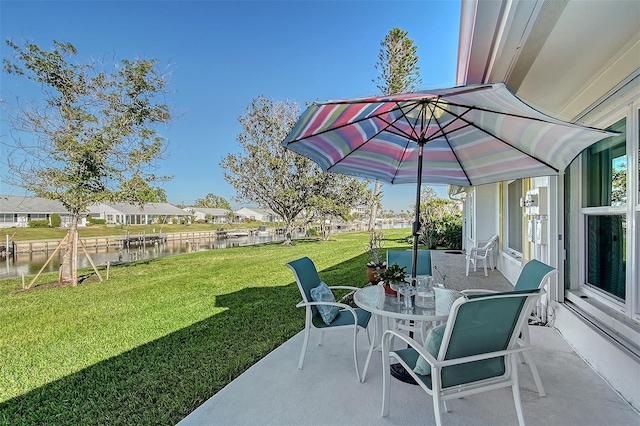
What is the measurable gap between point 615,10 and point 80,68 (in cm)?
1050

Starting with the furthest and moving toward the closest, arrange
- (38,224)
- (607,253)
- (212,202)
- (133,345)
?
1. (212,202)
2. (38,224)
3. (133,345)
4. (607,253)

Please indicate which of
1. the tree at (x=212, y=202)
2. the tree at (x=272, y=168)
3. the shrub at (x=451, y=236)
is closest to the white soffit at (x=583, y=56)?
the shrub at (x=451, y=236)

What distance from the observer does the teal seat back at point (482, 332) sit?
172 cm

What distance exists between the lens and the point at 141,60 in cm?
865

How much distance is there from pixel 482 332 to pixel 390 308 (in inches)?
27.4

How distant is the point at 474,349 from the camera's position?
1.82m

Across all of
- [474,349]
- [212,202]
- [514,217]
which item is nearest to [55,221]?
[514,217]

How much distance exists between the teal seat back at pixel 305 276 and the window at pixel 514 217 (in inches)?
182

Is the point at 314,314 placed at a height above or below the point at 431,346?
below

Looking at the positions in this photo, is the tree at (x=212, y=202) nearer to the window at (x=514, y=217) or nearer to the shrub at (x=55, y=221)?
the shrub at (x=55, y=221)

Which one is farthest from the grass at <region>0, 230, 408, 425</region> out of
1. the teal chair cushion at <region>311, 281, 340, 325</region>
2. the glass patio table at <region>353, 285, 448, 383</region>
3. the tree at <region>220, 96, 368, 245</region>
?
the tree at <region>220, 96, 368, 245</region>

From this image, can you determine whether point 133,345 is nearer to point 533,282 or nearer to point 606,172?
point 533,282

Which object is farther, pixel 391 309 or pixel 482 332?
pixel 391 309

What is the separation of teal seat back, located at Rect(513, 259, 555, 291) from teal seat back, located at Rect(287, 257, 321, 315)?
189 centimetres
